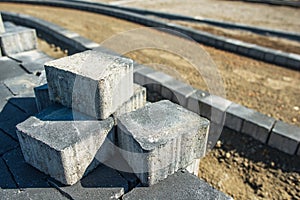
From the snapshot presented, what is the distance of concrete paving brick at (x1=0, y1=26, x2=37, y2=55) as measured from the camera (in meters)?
4.45

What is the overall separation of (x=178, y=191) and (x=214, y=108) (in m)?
2.09

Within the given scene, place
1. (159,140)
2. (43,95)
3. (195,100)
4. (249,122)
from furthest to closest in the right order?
1. (195,100)
2. (249,122)
3. (43,95)
4. (159,140)

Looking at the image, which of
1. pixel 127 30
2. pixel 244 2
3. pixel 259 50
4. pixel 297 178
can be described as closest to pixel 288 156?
pixel 297 178

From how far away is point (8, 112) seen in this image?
9.76ft

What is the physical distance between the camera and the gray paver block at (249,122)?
3.48 metres

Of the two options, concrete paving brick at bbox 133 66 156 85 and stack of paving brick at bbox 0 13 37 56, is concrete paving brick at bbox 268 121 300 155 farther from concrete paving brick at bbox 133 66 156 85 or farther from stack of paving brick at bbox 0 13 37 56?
stack of paving brick at bbox 0 13 37 56

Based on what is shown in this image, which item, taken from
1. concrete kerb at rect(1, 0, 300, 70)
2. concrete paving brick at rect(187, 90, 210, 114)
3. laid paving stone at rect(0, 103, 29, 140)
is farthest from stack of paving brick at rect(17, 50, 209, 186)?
concrete kerb at rect(1, 0, 300, 70)

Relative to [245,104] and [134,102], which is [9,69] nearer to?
[134,102]

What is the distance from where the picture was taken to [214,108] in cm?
383

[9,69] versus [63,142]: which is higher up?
[63,142]

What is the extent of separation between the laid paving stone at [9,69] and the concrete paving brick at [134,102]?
95.7 inches

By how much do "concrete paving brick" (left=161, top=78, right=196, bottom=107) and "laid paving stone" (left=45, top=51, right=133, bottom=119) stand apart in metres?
1.96

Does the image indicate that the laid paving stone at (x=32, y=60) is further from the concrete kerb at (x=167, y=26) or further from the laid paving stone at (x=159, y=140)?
the concrete kerb at (x=167, y=26)

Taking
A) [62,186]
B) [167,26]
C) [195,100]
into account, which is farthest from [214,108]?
[167,26]
